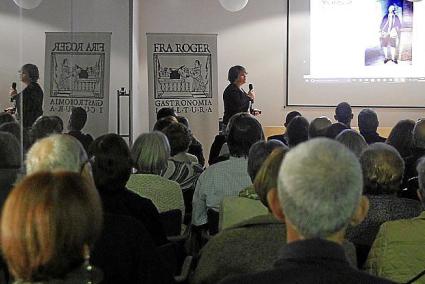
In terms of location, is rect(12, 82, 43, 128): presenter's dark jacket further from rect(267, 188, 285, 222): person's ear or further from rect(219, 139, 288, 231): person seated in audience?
rect(267, 188, 285, 222): person's ear

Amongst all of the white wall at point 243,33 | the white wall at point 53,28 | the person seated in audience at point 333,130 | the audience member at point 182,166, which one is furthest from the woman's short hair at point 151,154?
the white wall at point 243,33

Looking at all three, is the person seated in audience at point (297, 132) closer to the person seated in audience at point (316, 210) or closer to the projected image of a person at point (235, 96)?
the projected image of a person at point (235, 96)

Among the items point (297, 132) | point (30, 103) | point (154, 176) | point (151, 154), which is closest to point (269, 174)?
point (154, 176)

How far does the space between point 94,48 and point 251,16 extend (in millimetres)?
3246

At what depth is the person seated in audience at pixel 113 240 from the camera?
2379 millimetres

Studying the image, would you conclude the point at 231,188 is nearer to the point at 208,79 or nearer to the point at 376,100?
the point at 208,79

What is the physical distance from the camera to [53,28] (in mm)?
6613

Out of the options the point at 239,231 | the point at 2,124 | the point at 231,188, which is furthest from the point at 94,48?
the point at 239,231

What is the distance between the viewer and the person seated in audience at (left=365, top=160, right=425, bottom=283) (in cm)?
250

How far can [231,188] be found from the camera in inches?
153

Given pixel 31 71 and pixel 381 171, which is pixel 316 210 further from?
pixel 31 71

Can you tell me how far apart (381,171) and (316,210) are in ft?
5.51

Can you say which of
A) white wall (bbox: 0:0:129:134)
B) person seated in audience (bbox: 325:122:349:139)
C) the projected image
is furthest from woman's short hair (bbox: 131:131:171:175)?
the projected image

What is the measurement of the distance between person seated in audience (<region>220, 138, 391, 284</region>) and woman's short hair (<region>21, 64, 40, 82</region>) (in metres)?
3.97
